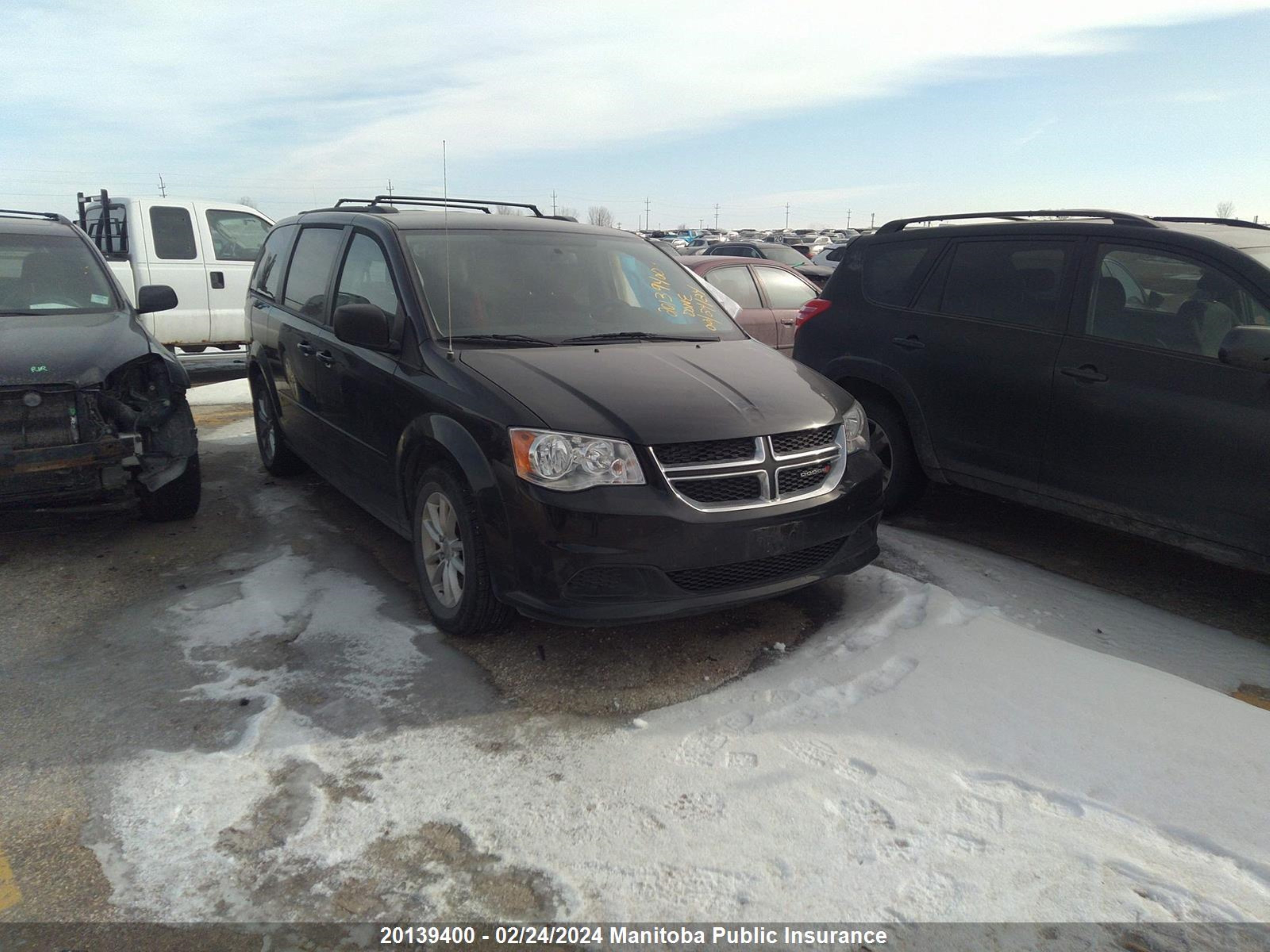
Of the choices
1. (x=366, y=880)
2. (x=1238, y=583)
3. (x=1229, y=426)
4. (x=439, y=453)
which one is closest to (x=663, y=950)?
(x=366, y=880)

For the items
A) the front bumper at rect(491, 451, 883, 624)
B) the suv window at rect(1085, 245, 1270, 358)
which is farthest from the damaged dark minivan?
the suv window at rect(1085, 245, 1270, 358)

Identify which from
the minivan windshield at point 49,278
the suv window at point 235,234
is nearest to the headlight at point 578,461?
the minivan windshield at point 49,278

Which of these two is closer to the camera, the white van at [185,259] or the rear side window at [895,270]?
the rear side window at [895,270]

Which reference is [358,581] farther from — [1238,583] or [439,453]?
[1238,583]

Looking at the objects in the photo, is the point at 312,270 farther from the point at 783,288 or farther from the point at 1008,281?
the point at 783,288

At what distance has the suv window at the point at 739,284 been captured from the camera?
10.0 meters

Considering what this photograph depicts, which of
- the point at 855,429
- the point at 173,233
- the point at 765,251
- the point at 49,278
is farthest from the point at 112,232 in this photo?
the point at 765,251

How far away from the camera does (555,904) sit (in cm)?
239

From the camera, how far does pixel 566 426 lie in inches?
134

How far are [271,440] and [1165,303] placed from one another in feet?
18.0

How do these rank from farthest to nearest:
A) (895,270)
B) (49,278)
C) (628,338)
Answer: (49,278)
(895,270)
(628,338)

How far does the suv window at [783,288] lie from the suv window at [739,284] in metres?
0.15

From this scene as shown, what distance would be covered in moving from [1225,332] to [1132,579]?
52.5 inches

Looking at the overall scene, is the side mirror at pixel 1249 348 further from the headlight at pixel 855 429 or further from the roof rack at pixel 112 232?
the roof rack at pixel 112 232
